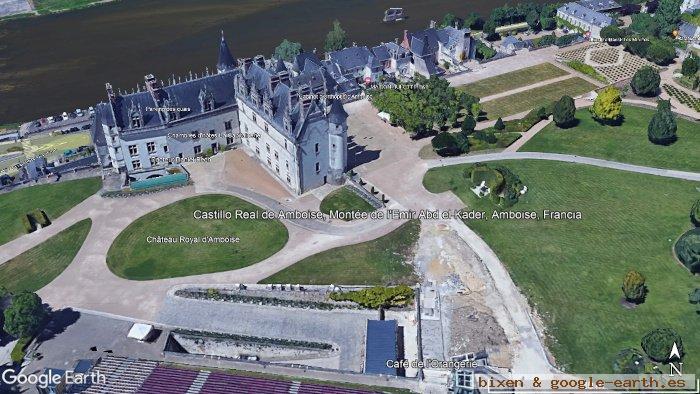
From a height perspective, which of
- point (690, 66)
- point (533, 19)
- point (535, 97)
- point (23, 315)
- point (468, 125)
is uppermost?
point (533, 19)

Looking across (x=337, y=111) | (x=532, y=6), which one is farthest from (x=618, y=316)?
(x=532, y=6)

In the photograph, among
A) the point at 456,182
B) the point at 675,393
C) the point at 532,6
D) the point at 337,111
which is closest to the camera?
the point at 675,393

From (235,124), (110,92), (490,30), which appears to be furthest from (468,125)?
(110,92)

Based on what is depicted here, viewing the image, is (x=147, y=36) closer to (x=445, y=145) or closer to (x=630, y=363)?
(x=445, y=145)

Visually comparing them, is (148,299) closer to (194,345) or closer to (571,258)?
(194,345)

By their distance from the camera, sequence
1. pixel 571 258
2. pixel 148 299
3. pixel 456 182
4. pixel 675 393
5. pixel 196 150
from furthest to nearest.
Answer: pixel 196 150, pixel 456 182, pixel 571 258, pixel 148 299, pixel 675 393

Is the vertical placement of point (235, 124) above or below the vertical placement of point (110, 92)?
below

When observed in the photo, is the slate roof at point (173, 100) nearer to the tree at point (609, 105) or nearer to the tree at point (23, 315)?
the tree at point (23, 315)

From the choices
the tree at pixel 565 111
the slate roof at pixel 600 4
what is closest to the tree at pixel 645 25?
the slate roof at pixel 600 4
